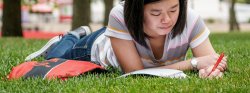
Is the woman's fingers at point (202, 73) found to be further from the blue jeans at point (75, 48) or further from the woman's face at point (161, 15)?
the blue jeans at point (75, 48)

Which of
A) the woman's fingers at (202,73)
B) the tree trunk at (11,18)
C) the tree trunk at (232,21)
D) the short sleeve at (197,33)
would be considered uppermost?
the short sleeve at (197,33)

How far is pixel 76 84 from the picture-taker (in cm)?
348

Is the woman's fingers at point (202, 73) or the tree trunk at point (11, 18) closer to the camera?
the woman's fingers at point (202, 73)

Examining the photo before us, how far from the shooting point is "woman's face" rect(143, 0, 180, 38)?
3.65m

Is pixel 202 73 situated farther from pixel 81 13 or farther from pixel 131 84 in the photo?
pixel 81 13

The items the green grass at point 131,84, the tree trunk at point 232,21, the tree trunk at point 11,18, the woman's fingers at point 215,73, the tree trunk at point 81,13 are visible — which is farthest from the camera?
the tree trunk at point 232,21

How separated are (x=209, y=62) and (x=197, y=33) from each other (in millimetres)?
324

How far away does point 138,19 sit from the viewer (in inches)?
148

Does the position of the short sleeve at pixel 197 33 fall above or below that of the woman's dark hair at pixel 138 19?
below

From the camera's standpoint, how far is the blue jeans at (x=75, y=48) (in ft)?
15.6

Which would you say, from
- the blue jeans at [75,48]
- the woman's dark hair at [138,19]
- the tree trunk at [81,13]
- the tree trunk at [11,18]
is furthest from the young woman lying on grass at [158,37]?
the tree trunk at [81,13]

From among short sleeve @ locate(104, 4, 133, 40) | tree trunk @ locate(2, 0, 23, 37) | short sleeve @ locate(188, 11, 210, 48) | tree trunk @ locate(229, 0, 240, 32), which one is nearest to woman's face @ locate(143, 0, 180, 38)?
short sleeve @ locate(104, 4, 133, 40)

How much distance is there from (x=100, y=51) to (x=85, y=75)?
0.67 m

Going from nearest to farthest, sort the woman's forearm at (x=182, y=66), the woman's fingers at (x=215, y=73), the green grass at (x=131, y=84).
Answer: the green grass at (x=131, y=84) → the woman's fingers at (x=215, y=73) → the woman's forearm at (x=182, y=66)
